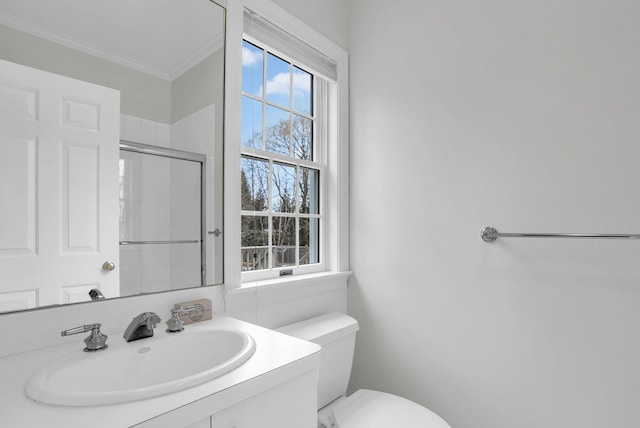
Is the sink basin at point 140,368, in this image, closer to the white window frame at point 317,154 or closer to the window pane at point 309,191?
the white window frame at point 317,154

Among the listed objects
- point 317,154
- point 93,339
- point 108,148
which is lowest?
point 93,339

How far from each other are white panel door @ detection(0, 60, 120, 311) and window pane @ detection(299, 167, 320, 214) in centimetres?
91

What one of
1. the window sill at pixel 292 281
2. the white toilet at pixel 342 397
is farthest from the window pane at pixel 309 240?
the white toilet at pixel 342 397

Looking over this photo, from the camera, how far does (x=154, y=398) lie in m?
0.63

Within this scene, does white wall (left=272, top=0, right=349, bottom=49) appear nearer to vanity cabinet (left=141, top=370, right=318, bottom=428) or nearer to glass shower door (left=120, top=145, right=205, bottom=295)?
glass shower door (left=120, top=145, right=205, bottom=295)

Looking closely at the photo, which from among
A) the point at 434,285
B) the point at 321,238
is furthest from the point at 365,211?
the point at 434,285

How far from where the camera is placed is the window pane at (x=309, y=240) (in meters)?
1.75

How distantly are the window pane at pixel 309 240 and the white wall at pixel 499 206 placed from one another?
219mm

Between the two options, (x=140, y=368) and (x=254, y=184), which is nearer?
(x=140, y=368)

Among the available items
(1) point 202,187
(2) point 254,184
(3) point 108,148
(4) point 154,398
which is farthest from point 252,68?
(4) point 154,398

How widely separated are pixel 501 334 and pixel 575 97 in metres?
0.93

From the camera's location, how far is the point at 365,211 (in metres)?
1.76

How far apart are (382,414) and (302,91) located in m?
1.53

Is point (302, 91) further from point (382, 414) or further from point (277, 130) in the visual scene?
point (382, 414)
